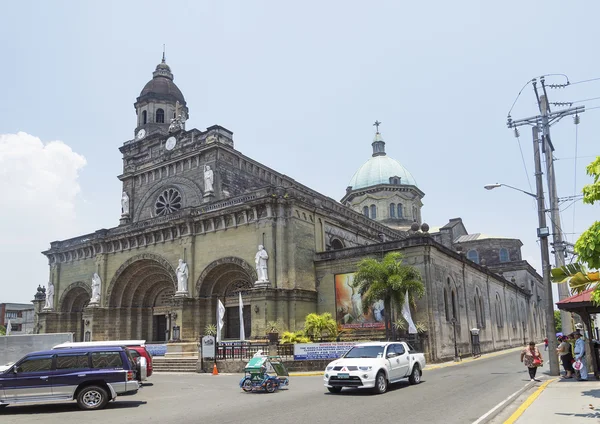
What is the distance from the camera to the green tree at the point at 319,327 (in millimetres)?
29609

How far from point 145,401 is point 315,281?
21639 mm

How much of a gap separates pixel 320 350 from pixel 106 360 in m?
13.5

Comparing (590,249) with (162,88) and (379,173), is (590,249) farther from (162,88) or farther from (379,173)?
(379,173)

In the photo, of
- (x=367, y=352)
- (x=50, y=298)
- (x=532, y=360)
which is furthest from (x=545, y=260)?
(x=50, y=298)

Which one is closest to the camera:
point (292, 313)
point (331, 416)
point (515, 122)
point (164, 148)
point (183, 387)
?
point (331, 416)

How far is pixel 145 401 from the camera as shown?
1565 cm

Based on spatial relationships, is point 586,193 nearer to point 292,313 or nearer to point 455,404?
point 455,404

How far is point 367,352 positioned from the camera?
16781mm

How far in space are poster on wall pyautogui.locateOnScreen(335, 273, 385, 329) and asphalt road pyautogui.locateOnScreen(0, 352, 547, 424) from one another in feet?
46.9

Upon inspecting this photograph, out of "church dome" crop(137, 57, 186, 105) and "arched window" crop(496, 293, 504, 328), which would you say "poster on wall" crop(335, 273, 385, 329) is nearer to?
"arched window" crop(496, 293, 504, 328)

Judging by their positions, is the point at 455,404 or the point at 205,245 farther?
the point at 205,245

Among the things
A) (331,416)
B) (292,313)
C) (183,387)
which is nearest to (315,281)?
(292,313)

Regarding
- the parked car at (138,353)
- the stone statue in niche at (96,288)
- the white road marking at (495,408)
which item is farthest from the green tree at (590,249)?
the stone statue in niche at (96,288)

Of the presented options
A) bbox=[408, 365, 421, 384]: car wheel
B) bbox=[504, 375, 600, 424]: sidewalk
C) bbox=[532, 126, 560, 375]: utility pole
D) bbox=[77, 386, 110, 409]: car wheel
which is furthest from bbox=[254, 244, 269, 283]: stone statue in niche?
bbox=[504, 375, 600, 424]: sidewalk
